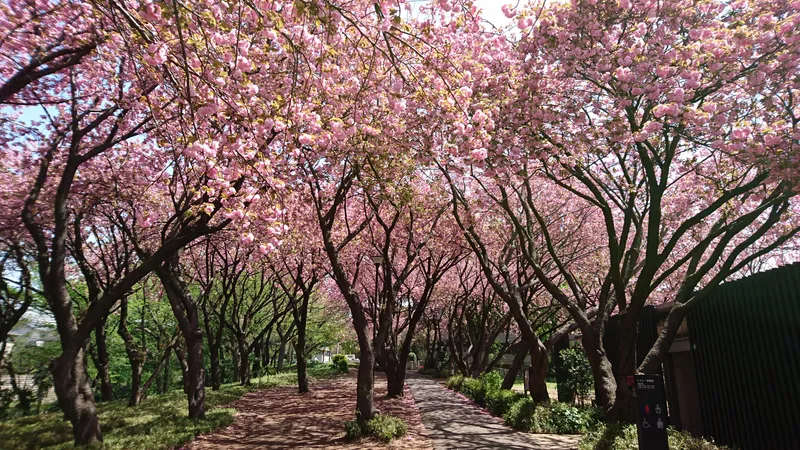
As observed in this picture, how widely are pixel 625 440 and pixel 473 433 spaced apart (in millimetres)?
3672

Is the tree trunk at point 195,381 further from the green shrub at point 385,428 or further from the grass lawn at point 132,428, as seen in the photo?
the green shrub at point 385,428

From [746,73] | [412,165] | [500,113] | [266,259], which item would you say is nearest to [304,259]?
[266,259]

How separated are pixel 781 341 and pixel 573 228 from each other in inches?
417

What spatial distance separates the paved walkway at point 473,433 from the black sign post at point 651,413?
2.57m

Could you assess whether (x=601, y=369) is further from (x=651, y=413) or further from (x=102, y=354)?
(x=102, y=354)

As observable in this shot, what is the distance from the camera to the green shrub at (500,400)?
480 inches

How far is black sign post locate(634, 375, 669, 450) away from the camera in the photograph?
606 centimetres

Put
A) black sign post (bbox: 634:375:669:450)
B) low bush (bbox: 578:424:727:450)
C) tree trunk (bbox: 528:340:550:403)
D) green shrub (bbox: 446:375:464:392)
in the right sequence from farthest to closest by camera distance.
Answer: green shrub (bbox: 446:375:464:392)
tree trunk (bbox: 528:340:550:403)
low bush (bbox: 578:424:727:450)
black sign post (bbox: 634:375:669:450)

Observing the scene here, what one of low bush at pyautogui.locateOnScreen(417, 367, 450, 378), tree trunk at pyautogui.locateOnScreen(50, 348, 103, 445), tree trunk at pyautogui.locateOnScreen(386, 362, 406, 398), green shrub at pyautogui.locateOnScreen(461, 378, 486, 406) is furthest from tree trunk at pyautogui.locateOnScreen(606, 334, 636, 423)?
low bush at pyautogui.locateOnScreen(417, 367, 450, 378)

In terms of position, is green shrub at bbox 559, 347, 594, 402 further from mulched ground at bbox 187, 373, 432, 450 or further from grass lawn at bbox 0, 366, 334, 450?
grass lawn at bbox 0, 366, 334, 450

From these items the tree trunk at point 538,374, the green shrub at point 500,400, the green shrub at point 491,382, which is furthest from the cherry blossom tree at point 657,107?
the green shrub at point 491,382

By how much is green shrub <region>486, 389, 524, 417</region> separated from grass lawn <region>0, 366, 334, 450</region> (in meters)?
6.91

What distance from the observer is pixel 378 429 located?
9.48 m

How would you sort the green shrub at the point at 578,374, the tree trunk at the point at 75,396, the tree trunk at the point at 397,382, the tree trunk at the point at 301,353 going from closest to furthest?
1. the tree trunk at the point at 75,396
2. the green shrub at the point at 578,374
3. the tree trunk at the point at 397,382
4. the tree trunk at the point at 301,353
